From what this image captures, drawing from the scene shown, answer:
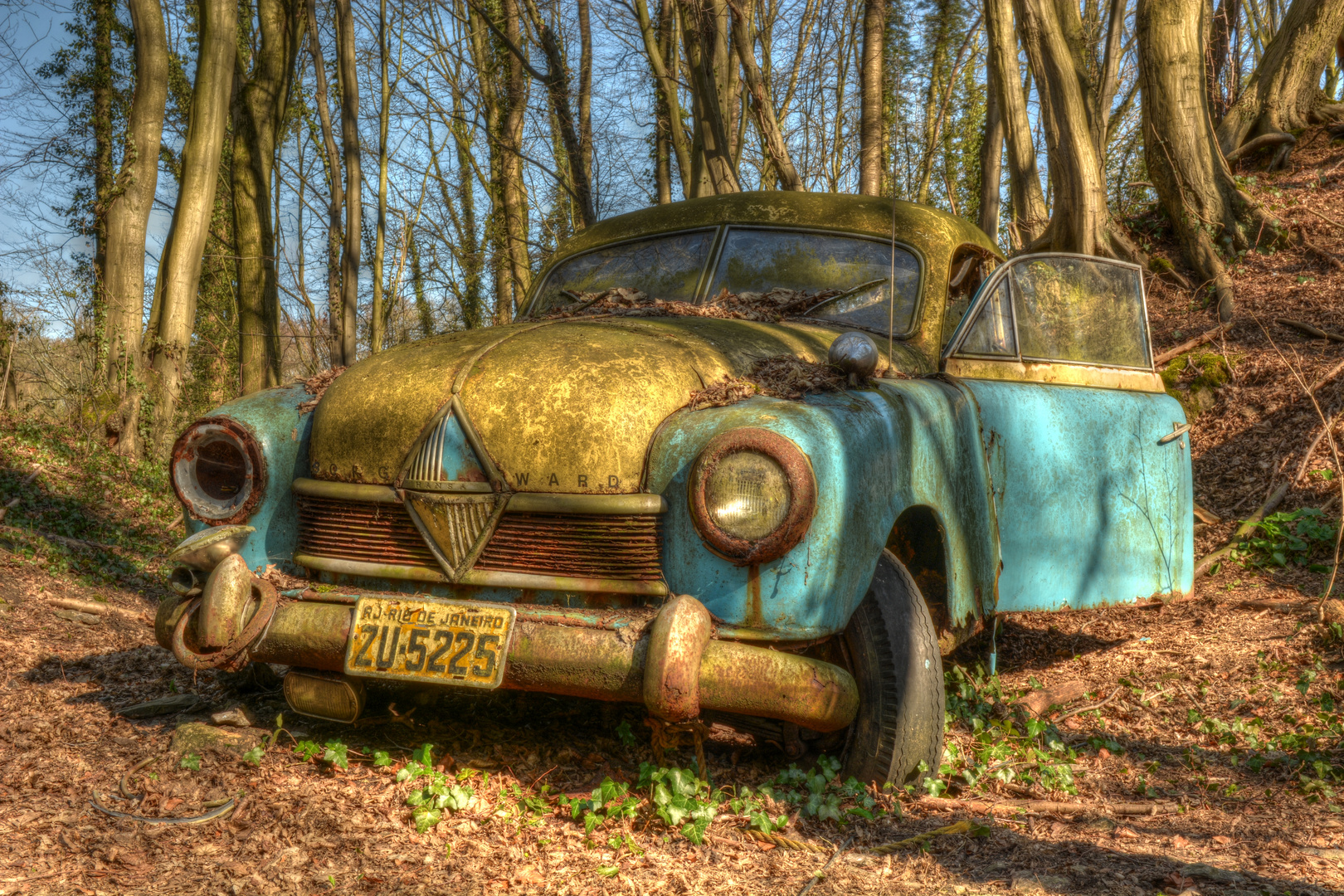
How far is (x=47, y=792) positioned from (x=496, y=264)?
1370 cm

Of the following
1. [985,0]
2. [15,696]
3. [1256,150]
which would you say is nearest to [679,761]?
[15,696]

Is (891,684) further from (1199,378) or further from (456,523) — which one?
(1199,378)

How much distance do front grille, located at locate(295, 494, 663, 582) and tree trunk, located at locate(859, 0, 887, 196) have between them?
1015cm

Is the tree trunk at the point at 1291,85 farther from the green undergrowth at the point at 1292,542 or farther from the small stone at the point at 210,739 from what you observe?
the small stone at the point at 210,739

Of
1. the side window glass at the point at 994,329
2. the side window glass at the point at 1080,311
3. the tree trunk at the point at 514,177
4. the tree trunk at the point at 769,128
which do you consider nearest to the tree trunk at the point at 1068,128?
the tree trunk at the point at 769,128

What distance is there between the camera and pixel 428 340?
3482 millimetres

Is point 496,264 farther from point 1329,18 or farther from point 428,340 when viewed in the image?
point 428,340

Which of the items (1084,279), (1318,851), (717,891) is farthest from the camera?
(1084,279)

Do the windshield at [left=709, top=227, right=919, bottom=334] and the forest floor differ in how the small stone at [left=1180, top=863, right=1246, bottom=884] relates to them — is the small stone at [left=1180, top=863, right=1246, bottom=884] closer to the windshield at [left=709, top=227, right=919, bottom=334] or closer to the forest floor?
the forest floor

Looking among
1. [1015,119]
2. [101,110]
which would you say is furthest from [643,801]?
[101,110]

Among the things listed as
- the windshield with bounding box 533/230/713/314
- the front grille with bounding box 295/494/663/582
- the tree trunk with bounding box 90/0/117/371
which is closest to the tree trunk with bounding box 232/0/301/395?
the tree trunk with bounding box 90/0/117/371

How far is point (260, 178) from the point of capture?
568 inches

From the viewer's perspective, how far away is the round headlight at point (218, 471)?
3350mm

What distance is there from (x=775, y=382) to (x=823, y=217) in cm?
156
